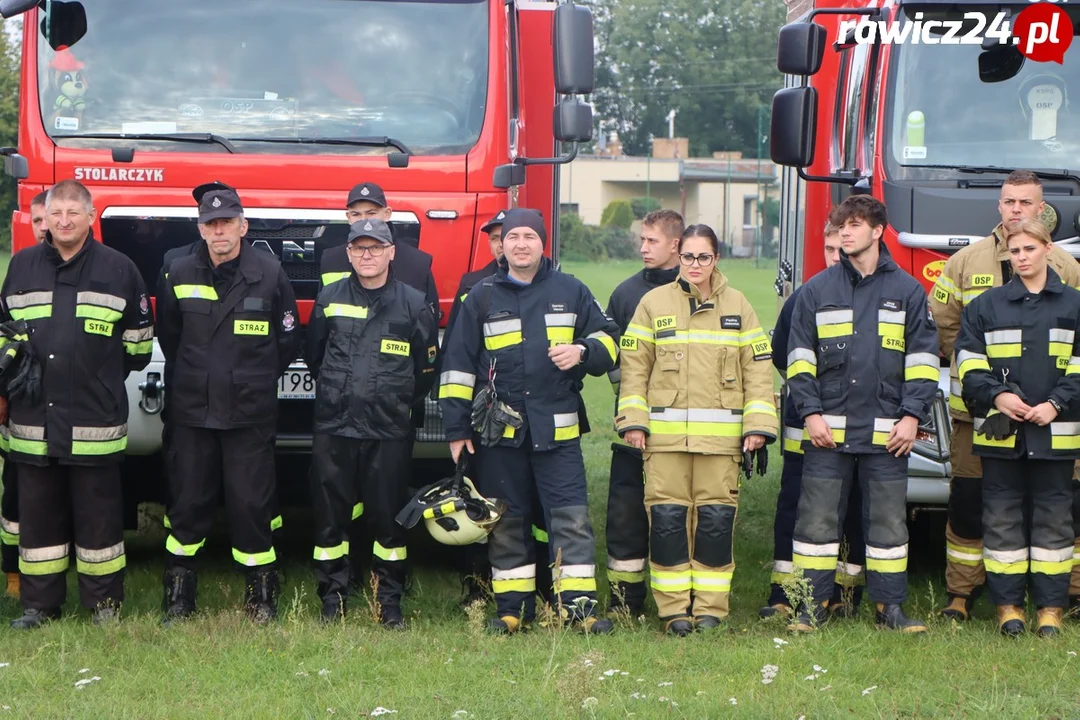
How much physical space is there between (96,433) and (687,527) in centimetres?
261

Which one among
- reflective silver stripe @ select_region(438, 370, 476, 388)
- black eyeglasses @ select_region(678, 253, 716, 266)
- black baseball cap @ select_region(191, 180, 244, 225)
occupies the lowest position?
reflective silver stripe @ select_region(438, 370, 476, 388)

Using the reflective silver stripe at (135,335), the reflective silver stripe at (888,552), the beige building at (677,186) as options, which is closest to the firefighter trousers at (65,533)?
the reflective silver stripe at (135,335)

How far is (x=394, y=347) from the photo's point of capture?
20.1ft

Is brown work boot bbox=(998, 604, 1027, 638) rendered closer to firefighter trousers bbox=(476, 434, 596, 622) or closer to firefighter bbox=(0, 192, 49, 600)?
firefighter trousers bbox=(476, 434, 596, 622)

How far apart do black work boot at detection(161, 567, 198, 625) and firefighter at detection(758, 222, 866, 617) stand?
102 inches

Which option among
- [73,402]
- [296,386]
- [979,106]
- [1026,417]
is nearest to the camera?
[1026,417]

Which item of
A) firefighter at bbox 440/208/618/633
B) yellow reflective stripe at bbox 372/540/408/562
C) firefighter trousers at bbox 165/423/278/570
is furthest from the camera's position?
yellow reflective stripe at bbox 372/540/408/562

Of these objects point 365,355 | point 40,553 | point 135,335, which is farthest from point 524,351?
point 40,553

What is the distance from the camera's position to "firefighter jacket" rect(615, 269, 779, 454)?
19.6 feet

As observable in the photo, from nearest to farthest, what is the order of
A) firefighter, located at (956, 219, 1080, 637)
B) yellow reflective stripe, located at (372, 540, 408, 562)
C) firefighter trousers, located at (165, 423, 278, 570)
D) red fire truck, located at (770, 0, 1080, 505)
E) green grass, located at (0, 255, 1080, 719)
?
green grass, located at (0, 255, 1080, 719)
firefighter, located at (956, 219, 1080, 637)
firefighter trousers, located at (165, 423, 278, 570)
yellow reflective stripe, located at (372, 540, 408, 562)
red fire truck, located at (770, 0, 1080, 505)

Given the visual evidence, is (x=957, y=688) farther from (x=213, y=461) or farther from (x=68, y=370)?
(x=68, y=370)

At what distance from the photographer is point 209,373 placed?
6.02 m

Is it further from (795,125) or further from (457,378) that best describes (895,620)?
(795,125)

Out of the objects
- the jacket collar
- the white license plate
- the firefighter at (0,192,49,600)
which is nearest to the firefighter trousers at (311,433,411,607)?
the white license plate
